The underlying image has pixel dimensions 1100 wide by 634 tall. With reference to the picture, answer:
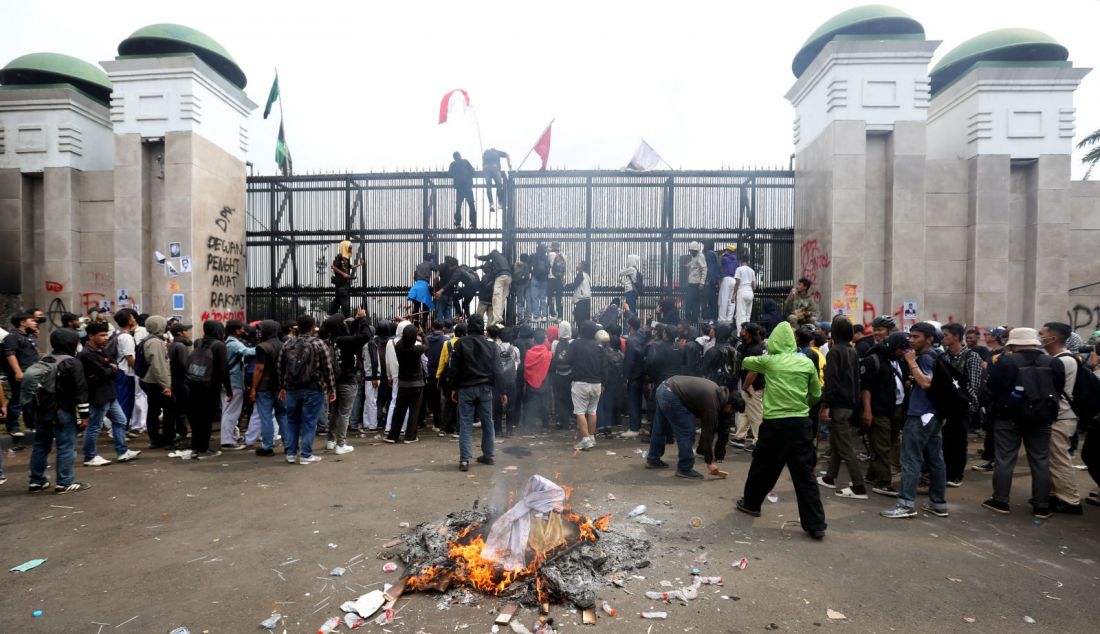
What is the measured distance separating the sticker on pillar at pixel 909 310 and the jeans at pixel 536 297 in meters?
7.63

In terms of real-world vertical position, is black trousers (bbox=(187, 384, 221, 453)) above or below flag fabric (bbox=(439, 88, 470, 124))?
below

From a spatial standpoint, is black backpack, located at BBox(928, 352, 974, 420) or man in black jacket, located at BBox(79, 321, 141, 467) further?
man in black jacket, located at BBox(79, 321, 141, 467)

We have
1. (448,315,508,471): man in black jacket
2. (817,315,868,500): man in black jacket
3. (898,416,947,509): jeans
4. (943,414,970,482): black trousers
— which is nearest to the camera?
(898,416,947,509): jeans

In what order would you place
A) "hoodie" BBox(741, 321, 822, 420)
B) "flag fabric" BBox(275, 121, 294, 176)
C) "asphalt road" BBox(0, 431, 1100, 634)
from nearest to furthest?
"asphalt road" BBox(0, 431, 1100, 634) → "hoodie" BBox(741, 321, 822, 420) → "flag fabric" BBox(275, 121, 294, 176)

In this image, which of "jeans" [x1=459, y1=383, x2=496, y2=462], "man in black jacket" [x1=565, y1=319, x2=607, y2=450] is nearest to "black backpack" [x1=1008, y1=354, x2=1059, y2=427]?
"man in black jacket" [x1=565, y1=319, x2=607, y2=450]

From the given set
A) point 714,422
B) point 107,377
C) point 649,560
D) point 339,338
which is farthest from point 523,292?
point 649,560

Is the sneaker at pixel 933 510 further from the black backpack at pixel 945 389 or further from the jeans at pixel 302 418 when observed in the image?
the jeans at pixel 302 418

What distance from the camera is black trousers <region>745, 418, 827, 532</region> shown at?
491cm

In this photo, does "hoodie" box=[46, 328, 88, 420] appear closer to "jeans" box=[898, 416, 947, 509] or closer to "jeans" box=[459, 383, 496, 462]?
"jeans" box=[459, 383, 496, 462]

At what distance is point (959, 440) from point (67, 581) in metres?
8.72

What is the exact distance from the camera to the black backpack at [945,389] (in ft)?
17.1

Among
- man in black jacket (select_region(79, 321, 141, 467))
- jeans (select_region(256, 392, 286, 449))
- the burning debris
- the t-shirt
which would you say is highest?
the t-shirt

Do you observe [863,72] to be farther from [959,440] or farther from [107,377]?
[107,377]

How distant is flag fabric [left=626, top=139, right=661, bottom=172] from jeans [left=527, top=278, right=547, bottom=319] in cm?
376
